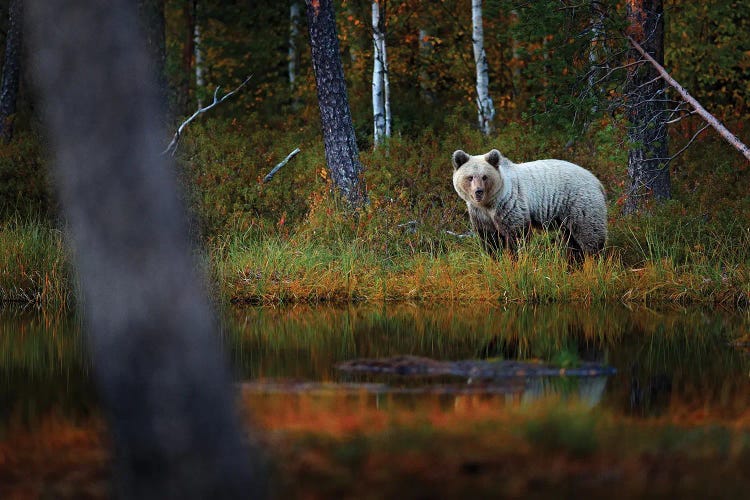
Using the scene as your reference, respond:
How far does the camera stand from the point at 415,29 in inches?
1120

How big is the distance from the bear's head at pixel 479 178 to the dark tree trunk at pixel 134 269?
954cm

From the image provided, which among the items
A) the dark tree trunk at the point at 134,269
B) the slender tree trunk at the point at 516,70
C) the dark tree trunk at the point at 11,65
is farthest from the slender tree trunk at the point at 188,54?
the dark tree trunk at the point at 134,269

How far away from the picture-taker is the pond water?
6.89 meters

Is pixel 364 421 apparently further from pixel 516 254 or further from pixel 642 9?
pixel 642 9

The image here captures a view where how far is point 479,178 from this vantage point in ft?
45.1

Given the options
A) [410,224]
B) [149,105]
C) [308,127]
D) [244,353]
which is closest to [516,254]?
[410,224]

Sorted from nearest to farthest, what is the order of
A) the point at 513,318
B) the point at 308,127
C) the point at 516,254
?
1. the point at 513,318
2. the point at 516,254
3. the point at 308,127

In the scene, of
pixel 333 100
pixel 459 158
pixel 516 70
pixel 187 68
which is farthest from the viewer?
pixel 187 68

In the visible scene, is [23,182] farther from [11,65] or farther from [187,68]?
[187,68]

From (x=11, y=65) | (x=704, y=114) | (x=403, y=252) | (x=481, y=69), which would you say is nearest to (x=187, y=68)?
(x=11, y=65)

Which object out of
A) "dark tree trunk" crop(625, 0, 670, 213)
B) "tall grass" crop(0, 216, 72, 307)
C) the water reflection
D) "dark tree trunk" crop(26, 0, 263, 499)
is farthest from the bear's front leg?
"dark tree trunk" crop(26, 0, 263, 499)

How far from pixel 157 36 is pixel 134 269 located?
14782 millimetres

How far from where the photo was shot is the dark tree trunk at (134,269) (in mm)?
4027

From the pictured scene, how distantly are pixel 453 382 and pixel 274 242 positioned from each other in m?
7.01
